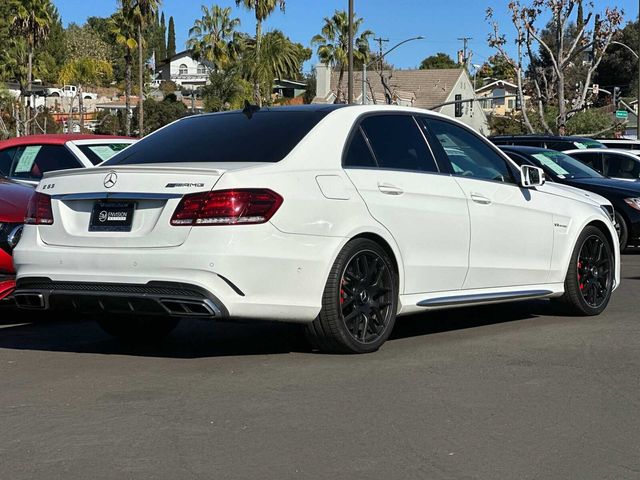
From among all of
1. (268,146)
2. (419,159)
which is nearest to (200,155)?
(268,146)

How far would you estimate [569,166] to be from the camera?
1667 cm

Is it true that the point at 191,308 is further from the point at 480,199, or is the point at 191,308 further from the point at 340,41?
the point at 340,41

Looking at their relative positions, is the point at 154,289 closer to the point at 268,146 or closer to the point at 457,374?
the point at 268,146

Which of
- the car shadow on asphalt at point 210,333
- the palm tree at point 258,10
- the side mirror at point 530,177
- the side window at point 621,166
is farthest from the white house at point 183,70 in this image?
the side mirror at point 530,177

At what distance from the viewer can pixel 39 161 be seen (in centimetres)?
1145

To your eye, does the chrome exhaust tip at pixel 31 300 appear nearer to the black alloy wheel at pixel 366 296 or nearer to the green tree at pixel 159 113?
the black alloy wheel at pixel 366 296

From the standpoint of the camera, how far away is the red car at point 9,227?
788 centimetres

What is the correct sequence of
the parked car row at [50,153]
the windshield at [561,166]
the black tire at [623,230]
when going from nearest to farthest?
the parked car row at [50,153]
the black tire at [623,230]
the windshield at [561,166]

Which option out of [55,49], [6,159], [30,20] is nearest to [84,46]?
[55,49]

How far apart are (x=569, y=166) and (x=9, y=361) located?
448 inches

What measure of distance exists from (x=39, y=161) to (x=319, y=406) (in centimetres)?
672

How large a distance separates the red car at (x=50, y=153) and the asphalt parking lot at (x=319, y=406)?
3.30 meters

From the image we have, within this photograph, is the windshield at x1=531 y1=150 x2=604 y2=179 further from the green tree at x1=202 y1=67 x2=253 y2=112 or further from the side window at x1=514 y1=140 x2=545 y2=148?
the green tree at x1=202 y1=67 x2=253 y2=112

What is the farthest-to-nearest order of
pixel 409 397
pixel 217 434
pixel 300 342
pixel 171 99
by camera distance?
pixel 171 99, pixel 300 342, pixel 409 397, pixel 217 434
